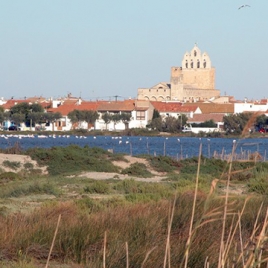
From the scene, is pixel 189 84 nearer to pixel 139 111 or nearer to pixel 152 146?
pixel 139 111

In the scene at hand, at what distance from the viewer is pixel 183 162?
34219 mm

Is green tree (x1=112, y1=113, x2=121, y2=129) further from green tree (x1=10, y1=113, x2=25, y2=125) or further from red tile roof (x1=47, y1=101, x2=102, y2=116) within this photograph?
green tree (x1=10, y1=113, x2=25, y2=125)

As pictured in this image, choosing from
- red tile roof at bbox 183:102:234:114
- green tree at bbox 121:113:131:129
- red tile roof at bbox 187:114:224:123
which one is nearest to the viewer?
green tree at bbox 121:113:131:129

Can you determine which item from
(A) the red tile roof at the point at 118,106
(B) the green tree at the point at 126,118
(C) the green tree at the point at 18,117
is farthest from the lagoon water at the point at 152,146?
(A) the red tile roof at the point at 118,106

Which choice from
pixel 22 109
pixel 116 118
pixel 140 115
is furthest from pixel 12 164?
pixel 140 115

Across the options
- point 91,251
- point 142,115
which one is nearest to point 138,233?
point 91,251

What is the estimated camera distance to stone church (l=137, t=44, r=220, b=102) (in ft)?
479

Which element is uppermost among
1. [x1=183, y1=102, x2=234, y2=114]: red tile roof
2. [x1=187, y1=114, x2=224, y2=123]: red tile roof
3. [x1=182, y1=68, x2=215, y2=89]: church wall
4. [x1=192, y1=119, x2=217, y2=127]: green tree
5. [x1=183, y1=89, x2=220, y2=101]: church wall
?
[x1=182, y1=68, x2=215, y2=89]: church wall

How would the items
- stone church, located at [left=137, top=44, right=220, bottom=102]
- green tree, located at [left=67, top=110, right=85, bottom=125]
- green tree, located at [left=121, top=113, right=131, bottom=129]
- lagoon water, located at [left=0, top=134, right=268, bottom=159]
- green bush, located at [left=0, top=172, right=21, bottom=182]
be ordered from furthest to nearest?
stone church, located at [left=137, top=44, right=220, bottom=102] < green tree, located at [left=121, top=113, right=131, bottom=129] < green tree, located at [left=67, top=110, right=85, bottom=125] < lagoon water, located at [left=0, top=134, right=268, bottom=159] < green bush, located at [left=0, top=172, right=21, bottom=182]

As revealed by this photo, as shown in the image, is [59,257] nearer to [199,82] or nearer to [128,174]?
[128,174]

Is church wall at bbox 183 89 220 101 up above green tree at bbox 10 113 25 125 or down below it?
above

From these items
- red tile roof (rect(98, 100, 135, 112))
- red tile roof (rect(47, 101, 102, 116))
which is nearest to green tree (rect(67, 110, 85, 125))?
red tile roof (rect(47, 101, 102, 116))

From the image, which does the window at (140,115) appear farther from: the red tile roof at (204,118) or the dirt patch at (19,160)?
the dirt patch at (19,160)

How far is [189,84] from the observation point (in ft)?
513
